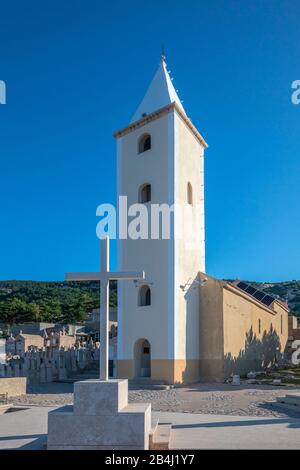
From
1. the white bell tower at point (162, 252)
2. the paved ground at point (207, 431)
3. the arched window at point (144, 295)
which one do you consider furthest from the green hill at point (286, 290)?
the paved ground at point (207, 431)

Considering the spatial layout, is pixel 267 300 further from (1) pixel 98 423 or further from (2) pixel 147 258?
(1) pixel 98 423

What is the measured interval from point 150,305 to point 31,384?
6.70 meters

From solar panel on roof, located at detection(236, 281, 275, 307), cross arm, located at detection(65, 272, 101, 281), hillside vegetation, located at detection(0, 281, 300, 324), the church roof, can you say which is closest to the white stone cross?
cross arm, located at detection(65, 272, 101, 281)

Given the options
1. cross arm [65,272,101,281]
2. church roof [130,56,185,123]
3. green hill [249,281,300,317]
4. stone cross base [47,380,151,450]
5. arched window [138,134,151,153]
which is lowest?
stone cross base [47,380,151,450]

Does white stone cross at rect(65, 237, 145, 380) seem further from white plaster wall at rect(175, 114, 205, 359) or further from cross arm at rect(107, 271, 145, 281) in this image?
white plaster wall at rect(175, 114, 205, 359)

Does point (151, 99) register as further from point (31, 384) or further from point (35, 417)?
point (35, 417)

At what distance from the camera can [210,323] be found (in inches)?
1067

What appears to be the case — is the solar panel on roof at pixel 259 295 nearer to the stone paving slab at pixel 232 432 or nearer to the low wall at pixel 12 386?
the low wall at pixel 12 386

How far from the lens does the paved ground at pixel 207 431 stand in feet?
27.4

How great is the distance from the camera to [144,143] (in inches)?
1137

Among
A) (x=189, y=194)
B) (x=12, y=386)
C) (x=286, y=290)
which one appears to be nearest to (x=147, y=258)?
(x=189, y=194)

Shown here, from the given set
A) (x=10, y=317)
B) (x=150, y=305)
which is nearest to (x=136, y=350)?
(x=150, y=305)

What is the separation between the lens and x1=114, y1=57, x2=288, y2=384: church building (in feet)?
83.2

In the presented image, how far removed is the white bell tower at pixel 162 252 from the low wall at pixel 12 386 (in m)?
7.47
